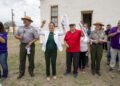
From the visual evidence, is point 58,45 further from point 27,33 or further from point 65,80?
point 65,80

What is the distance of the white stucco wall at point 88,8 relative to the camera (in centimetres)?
1525

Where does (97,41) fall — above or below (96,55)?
above

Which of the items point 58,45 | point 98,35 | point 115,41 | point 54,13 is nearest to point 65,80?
point 58,45

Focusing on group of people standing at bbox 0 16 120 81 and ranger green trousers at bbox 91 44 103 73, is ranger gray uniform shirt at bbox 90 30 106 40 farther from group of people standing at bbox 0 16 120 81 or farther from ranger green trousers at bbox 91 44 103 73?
ranger green trousers at bbox 91 44 103 73

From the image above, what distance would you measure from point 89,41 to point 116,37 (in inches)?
40.1

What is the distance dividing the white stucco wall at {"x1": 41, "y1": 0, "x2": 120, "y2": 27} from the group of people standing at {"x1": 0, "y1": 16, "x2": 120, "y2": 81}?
247 inches

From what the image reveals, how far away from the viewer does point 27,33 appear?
8.37 meters

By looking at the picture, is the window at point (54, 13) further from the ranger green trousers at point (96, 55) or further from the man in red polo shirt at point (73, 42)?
the man in red polo shirt at point (73, 42)

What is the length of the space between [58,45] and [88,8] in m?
8.45

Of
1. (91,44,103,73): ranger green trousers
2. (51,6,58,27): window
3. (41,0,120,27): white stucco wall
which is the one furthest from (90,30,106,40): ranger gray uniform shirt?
(51,6,58,27): window

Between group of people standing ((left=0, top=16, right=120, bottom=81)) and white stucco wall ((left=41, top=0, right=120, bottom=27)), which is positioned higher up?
white stucco wall ((left=41, top=0, right=120, bottom=27))

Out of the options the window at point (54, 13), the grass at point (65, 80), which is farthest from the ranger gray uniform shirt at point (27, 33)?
the window at point (54, 13)

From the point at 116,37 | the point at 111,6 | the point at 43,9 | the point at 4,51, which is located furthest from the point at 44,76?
the point at 43,9

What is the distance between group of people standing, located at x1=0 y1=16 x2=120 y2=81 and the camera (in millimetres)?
8383
